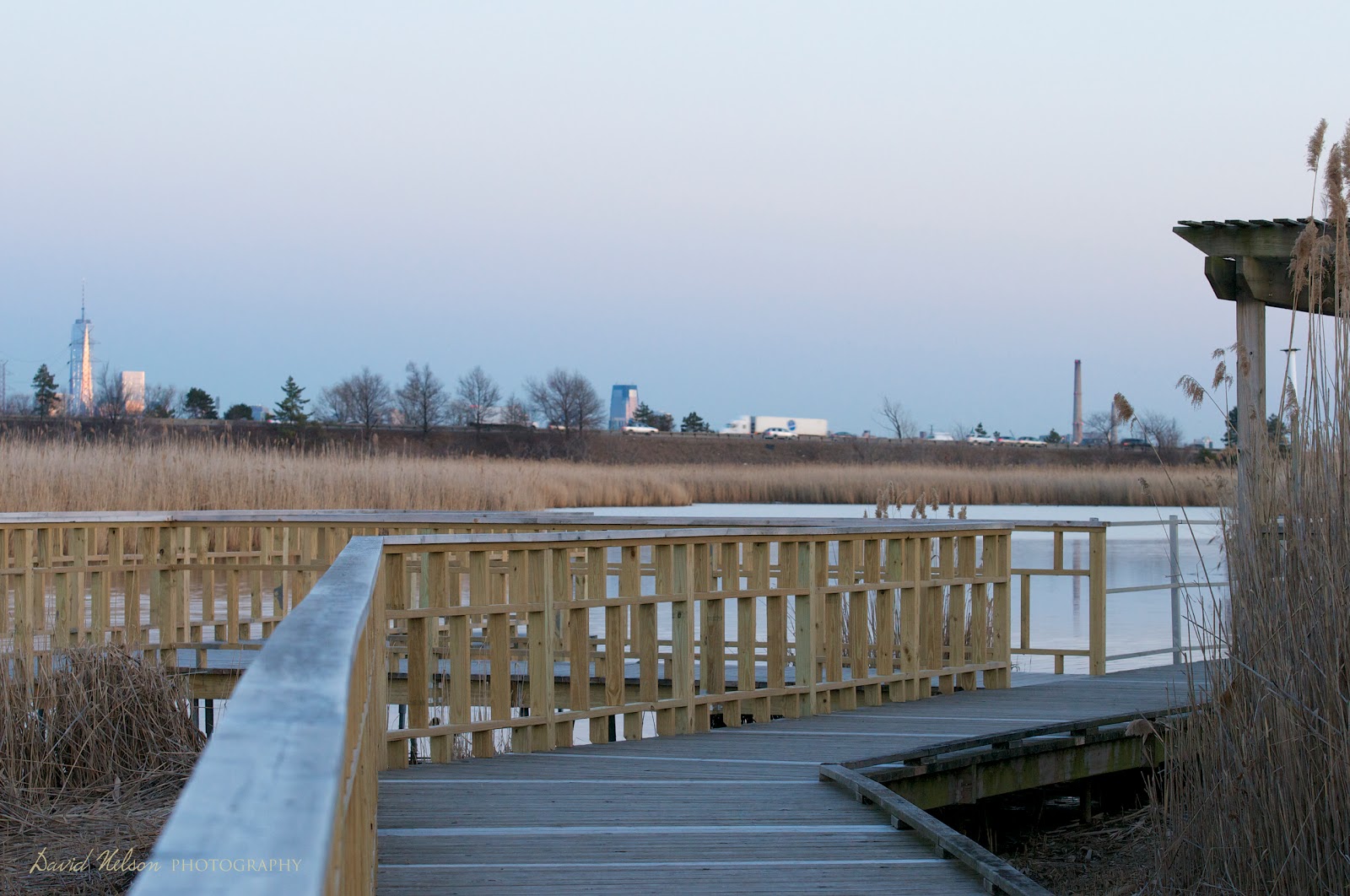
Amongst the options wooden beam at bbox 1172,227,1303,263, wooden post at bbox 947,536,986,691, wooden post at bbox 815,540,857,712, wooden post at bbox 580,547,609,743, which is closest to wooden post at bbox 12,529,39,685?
wooden post at bbox 580,547,609,743

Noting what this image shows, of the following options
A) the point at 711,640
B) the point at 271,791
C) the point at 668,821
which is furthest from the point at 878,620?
the point at 271,791

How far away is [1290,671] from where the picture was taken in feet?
11.1

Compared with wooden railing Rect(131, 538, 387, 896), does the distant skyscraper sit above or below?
above

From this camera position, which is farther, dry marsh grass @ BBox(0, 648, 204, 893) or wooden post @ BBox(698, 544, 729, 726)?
wooden post @ BBox(698, 544, 729, 726)

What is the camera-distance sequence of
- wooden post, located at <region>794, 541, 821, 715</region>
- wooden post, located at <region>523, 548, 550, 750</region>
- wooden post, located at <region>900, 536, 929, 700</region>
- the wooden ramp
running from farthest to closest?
wooden post, located at <region>900, 536, 929, 700</region> < wooden post, located at <region>794, 541, 821, 715</region> < wooden post, located at <region>523, 548, 550, 750</region> < the wooden ramp

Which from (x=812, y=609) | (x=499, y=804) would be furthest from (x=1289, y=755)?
(x=812, y=609)

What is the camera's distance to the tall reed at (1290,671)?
10.6ft

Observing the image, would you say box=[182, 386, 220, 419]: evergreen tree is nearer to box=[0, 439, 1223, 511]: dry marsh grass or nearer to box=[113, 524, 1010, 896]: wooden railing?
box=[0, 439, 1223, 511]: dry marsh grass

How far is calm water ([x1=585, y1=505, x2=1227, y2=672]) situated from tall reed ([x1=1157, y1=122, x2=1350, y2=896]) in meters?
0.47

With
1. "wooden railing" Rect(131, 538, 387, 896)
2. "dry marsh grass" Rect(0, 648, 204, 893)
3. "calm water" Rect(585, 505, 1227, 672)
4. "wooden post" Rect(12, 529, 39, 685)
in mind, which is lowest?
"calm water" Rect(585, 505, 1227, 672)

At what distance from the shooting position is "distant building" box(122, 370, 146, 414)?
61138mm

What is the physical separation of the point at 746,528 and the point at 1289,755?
3.35 metres

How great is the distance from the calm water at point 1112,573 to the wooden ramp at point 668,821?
145 cm

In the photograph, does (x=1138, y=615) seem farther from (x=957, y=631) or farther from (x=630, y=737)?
(x=630, y=737)
